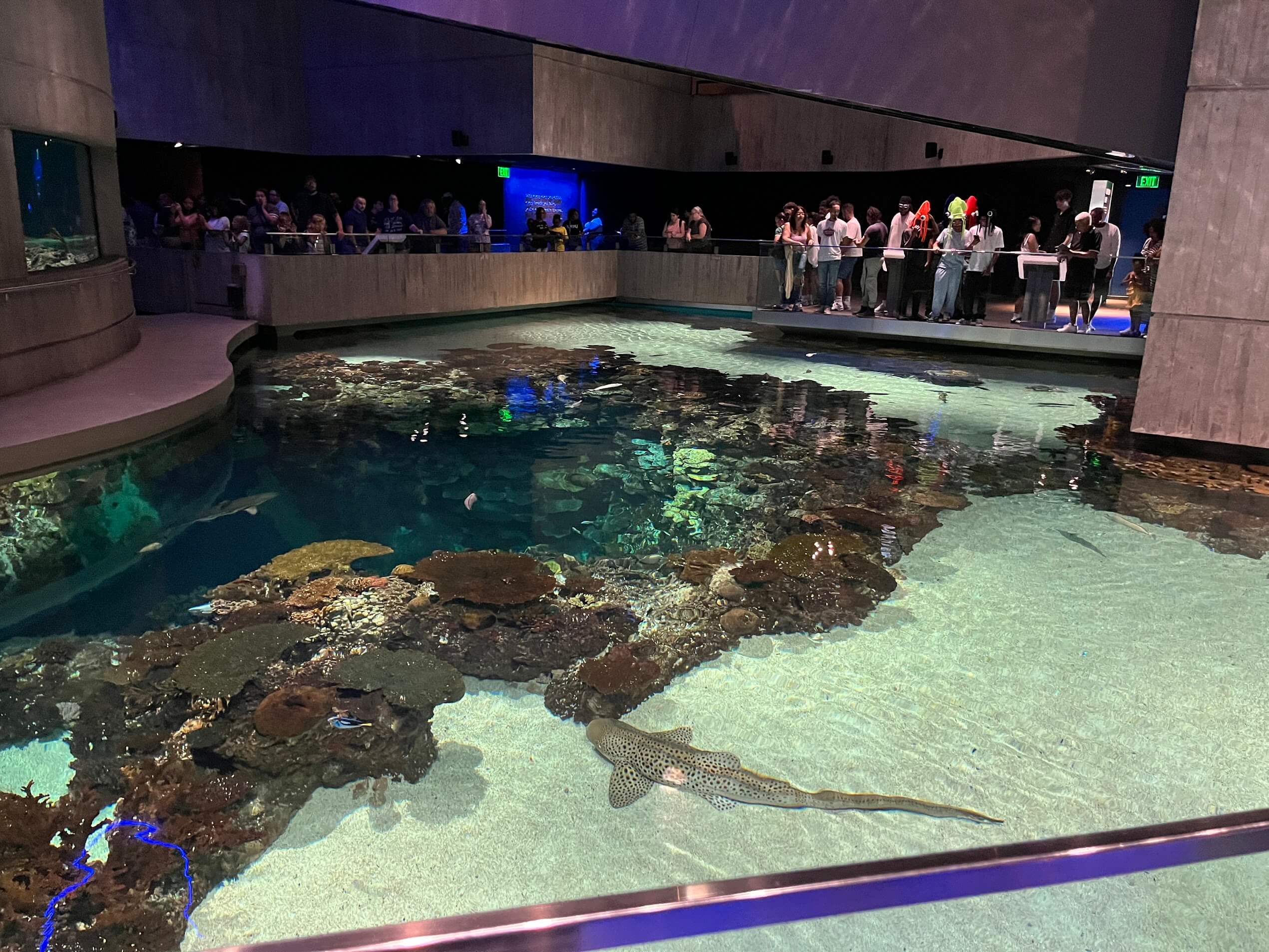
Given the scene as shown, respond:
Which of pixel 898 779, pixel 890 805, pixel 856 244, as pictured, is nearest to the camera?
pixel 890 805

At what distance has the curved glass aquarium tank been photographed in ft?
28.6

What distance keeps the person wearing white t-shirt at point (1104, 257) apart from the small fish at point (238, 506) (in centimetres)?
1034

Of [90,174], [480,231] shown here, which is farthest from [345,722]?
[480,231]

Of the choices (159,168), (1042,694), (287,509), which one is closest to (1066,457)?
(1042,694)

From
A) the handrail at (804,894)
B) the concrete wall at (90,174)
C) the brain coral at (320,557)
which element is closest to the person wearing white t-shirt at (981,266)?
the brain coral at (320,557)

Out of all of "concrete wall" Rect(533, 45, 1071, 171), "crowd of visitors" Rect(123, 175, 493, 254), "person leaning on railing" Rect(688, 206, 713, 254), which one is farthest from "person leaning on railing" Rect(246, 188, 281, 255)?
"person leaning on railing" Rect(688, 206, 713, 254)

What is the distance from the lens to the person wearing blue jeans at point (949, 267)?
13.0 m

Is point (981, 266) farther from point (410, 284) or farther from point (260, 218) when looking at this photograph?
point (260, 218)

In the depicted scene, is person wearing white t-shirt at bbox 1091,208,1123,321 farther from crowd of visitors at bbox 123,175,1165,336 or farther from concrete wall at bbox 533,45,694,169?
concrete wall at bbox 533,45,694,169

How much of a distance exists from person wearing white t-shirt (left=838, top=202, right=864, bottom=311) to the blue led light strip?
1269 cm

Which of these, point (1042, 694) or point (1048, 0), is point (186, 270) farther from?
point (1042, 694)

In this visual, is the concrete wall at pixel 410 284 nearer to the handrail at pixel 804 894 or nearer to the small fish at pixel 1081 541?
the small fish at pixel 1081 541

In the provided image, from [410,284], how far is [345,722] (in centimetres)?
1267

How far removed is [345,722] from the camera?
402cm
